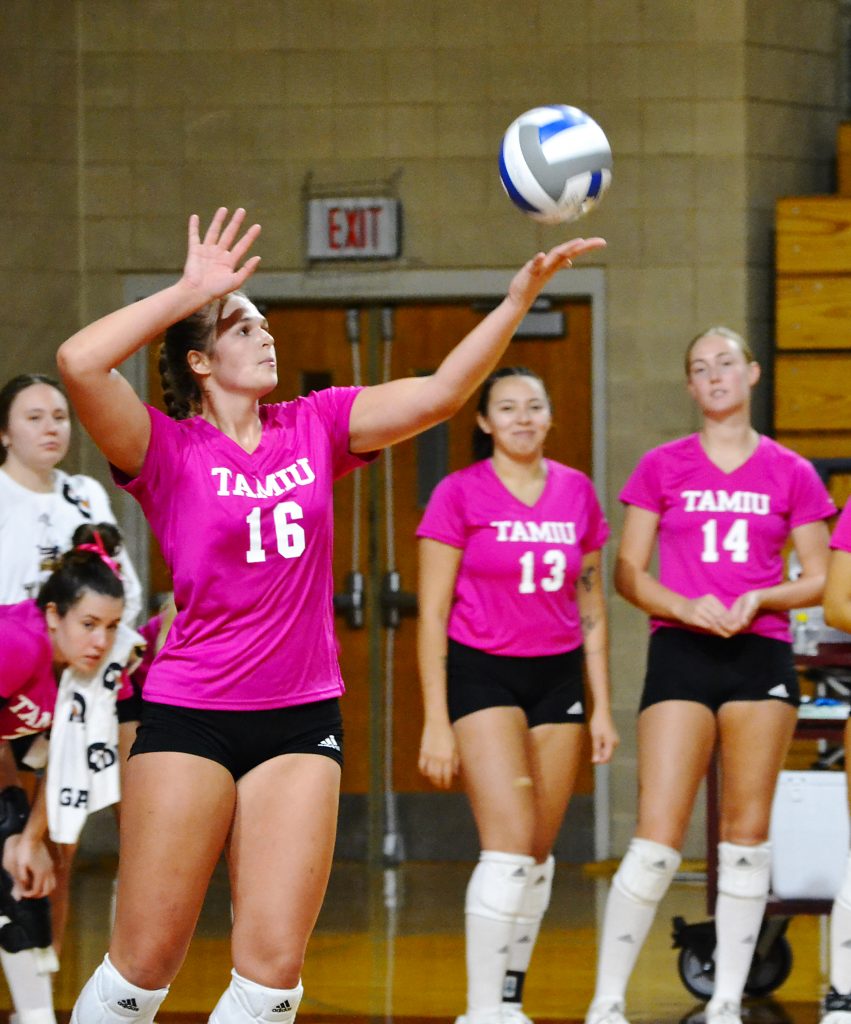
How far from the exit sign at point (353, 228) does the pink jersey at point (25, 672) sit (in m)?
3.33

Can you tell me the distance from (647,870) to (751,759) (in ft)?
1.23

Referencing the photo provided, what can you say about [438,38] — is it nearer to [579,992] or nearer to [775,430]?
[775,430]

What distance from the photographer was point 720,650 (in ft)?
14.3

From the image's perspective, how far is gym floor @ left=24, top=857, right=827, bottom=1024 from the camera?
15.6 feet

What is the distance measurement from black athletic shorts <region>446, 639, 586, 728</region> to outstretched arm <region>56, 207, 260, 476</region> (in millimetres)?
1618

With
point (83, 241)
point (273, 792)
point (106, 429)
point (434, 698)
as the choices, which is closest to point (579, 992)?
point (434, 698)

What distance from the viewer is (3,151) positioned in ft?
Answer: 22.7

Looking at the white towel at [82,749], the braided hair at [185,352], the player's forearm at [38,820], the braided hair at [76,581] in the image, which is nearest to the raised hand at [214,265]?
the braided hair at [185,352]

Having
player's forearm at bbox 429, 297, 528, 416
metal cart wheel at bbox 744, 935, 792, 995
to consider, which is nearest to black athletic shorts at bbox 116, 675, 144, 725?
player's forearm at bbox 429, 297, 528, 416

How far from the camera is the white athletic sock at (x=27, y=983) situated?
3.93 m

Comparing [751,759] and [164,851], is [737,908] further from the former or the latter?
[164,851]

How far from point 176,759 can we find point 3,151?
4591mm

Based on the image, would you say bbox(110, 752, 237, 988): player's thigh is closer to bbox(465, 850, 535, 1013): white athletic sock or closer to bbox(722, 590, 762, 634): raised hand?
bbox(465, 850, 535, 1013): white athletic sock

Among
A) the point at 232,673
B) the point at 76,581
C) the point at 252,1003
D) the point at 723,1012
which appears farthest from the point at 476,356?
the point at 723,1012
